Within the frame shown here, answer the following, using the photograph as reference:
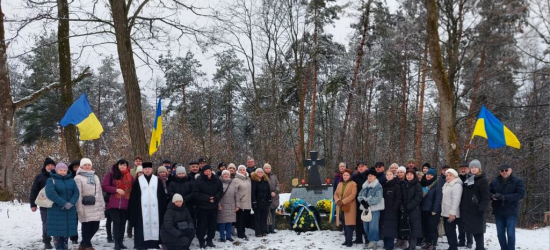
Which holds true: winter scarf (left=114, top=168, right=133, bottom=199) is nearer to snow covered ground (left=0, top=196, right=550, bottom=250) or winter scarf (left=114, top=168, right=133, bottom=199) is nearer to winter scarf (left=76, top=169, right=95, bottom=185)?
winter scarf (left=76, top=169, right=95, bottom=185)

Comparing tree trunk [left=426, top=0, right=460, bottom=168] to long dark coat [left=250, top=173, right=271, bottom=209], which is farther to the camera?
tree trunk [left=426, top=0, right=460, bottom=168]

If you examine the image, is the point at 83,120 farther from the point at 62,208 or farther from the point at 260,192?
the point at 260,192

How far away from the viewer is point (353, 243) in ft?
27.9

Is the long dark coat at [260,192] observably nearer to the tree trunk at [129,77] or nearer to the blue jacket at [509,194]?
the tree trunk at [129,77]

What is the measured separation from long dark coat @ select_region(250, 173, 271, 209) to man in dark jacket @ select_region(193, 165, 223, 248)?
1.05 m

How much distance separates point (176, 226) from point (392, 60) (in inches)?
601

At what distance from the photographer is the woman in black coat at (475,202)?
720cm

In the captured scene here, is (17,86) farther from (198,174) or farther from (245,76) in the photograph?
(198,174)

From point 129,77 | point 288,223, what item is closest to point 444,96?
point 288,223

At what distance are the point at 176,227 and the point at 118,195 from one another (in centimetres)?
115

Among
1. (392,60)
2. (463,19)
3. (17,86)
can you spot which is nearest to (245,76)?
(392,60)

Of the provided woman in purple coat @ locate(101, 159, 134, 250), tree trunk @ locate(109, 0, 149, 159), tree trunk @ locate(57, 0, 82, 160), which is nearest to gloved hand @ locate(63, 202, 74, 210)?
woman in purple coat @ locate(101, 159, 134, 250)

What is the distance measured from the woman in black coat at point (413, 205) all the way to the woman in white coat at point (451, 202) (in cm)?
44

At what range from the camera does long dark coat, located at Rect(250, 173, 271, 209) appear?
8.98m
